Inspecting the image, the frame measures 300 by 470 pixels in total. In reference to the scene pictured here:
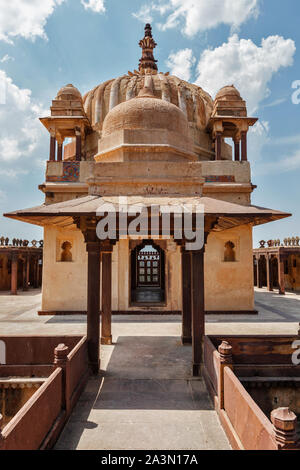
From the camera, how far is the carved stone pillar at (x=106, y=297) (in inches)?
341

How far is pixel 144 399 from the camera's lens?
530 centimetres

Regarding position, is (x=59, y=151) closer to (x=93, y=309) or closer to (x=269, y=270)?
(x=93, y=309)

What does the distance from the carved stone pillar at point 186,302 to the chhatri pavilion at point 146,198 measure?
0.03 m

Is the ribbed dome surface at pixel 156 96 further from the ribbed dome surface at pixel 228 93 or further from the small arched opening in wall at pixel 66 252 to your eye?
the small arched opening in wall at pixel 66 252

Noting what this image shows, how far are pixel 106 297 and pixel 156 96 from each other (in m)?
12.0

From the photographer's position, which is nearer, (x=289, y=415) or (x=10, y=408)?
(x=289, y=415)

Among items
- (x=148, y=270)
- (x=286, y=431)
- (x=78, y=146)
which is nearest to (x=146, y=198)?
(x=286, y=431)

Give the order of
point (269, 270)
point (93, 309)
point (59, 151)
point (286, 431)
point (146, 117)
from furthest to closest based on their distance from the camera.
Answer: point (269, 270)
point (59, 151)
point (146, 117)
point (93, 309)
point (286, 431)

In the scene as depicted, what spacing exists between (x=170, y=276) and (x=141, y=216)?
7525 millimetres

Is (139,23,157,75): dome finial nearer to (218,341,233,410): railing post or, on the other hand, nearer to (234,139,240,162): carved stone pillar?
(234,139,240,162): carved stone pillar

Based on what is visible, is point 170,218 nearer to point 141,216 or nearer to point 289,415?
point 141,216
